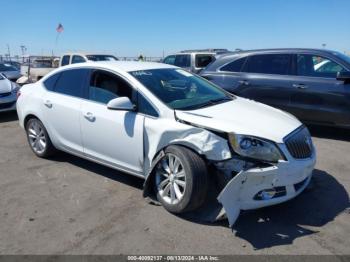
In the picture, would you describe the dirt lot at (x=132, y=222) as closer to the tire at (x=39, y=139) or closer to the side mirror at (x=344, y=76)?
the tire at (x=39, y=139)

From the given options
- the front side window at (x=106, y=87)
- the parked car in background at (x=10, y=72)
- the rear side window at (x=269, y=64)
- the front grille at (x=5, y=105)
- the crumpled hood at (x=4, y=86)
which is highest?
the rear side window at (x=269, y=64)

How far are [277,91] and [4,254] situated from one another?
18.6ft

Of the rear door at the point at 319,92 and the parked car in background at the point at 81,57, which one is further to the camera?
the parked car in background at the point at 81,57

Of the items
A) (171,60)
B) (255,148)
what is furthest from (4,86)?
(255,148)

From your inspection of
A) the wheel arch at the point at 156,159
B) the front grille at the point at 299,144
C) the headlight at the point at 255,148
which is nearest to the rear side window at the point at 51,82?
the wheel arch at the point at 156,159

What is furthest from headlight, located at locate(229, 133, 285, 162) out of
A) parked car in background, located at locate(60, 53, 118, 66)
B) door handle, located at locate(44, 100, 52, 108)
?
parked car in background, located at locate(60, 53, 118, 66)

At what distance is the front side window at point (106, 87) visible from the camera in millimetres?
4301

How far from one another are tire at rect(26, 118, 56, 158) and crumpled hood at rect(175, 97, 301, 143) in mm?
2626

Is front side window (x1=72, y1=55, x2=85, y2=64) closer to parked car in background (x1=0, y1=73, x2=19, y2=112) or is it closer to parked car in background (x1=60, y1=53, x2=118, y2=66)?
parked car in background (x1=60, y1=53, x2=118, y2=66)

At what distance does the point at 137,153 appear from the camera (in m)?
4.05

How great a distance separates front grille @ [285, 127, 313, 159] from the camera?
3.58 meters

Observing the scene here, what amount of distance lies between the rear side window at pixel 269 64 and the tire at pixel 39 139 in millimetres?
4370

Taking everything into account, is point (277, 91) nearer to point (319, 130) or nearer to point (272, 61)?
point (272, 61)

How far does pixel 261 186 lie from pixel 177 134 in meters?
1.00
